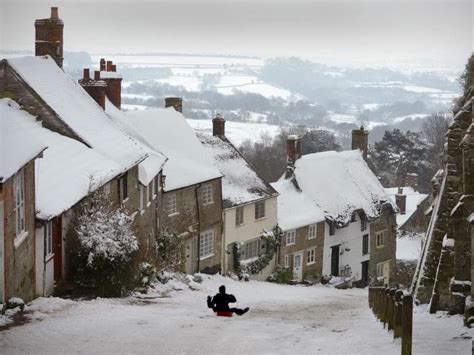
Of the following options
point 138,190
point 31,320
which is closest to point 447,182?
point 31,320

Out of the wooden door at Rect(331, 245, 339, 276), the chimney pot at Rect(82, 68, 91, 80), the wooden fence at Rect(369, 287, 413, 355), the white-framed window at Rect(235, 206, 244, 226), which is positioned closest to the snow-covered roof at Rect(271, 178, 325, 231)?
the wooden door at Rect(331, 245, 339, 276)

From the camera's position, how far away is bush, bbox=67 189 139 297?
17.8m

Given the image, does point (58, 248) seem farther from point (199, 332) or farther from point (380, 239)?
point (380, 239)

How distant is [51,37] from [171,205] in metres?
8.26

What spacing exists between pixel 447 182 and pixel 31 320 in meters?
9.08

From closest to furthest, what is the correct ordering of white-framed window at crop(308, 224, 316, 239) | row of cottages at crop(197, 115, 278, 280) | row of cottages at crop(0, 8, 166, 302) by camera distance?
row of cottages at crop(0, 8, 166, 302) < row of cottages at crop(197, 115, 278, 280) < white-framed window at crop(308, 224, 316, 239)

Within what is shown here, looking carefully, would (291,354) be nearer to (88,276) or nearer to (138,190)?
(88,276)

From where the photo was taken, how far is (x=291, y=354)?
11.0 meters

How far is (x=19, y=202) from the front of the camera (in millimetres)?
14617

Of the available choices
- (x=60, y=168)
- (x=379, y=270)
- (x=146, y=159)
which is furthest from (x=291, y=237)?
(x=60, y=168)

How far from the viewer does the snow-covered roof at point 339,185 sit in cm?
3981

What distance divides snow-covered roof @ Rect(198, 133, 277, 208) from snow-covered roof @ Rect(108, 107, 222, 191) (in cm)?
125

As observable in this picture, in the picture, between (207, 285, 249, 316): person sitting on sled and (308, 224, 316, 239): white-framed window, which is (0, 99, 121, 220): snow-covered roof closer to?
(207, 285, 249, 316): person sitting on sled

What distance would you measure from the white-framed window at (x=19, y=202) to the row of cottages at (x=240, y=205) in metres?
18.5
